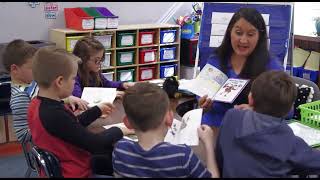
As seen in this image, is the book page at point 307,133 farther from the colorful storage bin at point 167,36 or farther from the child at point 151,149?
the colorful storage bin at point 167,36

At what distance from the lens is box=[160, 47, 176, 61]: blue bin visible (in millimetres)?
4981

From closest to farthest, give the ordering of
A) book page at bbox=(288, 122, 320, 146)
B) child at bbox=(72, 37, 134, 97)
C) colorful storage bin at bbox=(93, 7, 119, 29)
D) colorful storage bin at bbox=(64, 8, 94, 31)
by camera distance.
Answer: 1. book page at bbox=(288, 122, 320, 146)
2. child at bbox=(72, 37, 134, 97)
3. colorful storage bin at bbox=(64, 8, 94, 31)
4. colorful storage bin at bbox=(93, 7, 119, 29)

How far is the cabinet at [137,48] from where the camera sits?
4383mm

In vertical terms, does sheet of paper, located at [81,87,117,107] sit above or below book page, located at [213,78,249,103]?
below

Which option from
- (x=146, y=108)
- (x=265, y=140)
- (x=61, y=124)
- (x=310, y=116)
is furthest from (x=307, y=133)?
(x=61, y=124)

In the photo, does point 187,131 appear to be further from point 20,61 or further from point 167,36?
point 167,36

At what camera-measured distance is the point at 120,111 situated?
2135mm

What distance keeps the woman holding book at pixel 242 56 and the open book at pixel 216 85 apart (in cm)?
5

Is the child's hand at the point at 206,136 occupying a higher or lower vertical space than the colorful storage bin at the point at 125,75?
higher

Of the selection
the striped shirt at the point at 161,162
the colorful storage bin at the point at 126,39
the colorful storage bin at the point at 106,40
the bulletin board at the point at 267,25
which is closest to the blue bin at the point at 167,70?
the colorful storage bin at the point at 126,39

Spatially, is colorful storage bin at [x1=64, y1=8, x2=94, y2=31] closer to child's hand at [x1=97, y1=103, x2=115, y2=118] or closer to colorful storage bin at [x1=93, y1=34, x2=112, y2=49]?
colorful storage bin at [x1=93, y1=34, x2=112, y2=49]

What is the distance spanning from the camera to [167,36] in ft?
16.3

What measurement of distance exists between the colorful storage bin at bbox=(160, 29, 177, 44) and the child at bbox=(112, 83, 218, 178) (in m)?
3.57

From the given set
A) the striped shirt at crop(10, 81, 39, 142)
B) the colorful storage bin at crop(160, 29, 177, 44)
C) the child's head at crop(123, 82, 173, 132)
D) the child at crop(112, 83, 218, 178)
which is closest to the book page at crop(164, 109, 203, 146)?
the child at crop(112, 83, 218, 178)
